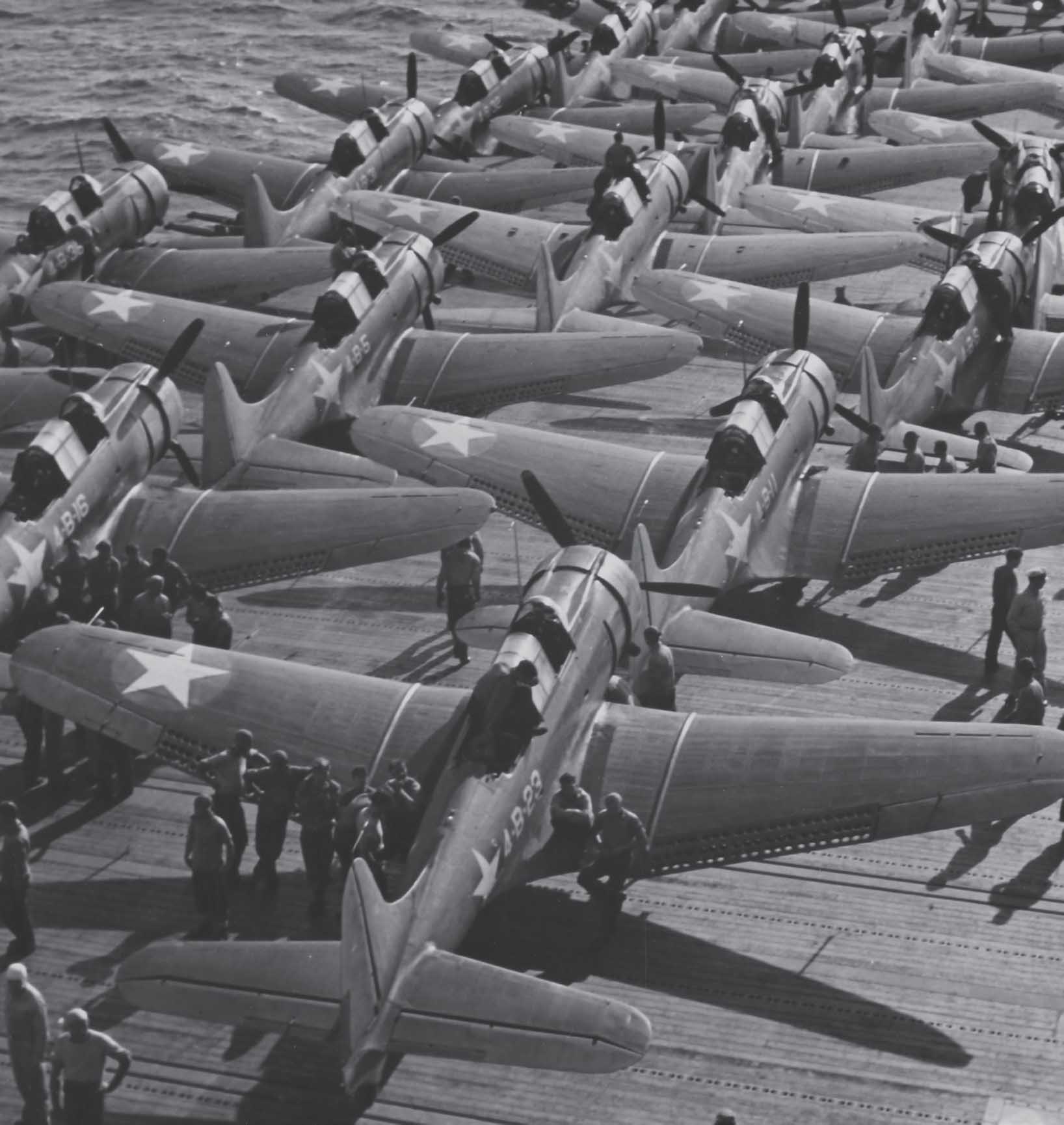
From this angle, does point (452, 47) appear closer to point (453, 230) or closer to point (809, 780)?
point (453, 230)

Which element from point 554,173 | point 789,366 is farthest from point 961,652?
point 554,173

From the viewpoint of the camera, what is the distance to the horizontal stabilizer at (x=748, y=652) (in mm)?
18438

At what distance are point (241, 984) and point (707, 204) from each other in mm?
21510

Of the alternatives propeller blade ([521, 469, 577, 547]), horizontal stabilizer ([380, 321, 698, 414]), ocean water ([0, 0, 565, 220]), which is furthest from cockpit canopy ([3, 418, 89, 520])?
ocean water ([0, 0, 565, 220])

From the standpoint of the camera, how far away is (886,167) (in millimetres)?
36469

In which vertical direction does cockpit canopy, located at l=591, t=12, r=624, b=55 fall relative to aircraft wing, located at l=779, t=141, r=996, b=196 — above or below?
above

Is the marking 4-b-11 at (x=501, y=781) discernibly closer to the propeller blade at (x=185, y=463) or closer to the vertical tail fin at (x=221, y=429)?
the vertical tail fin at (x=221, y=429)

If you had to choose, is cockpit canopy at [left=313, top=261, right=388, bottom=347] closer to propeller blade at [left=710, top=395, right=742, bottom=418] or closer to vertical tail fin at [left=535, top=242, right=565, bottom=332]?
vertical tail fin at [left=535, top=242, right=565, bottom=332]

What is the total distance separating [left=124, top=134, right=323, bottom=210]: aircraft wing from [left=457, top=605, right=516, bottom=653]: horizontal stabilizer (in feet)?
62.8

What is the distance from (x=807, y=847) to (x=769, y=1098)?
2.40 meters

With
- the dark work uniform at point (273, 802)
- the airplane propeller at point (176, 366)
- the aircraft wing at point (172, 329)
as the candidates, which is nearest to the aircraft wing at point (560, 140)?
the aircraft wing at point (172, 329)

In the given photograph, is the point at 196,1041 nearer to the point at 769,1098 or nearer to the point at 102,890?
the point at 102,890

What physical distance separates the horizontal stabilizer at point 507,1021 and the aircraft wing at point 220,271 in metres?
18.7

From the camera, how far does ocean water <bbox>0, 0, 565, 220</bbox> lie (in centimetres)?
5753
